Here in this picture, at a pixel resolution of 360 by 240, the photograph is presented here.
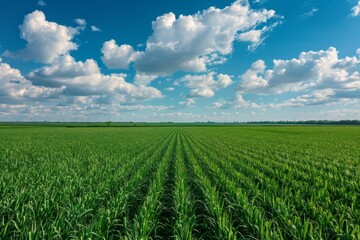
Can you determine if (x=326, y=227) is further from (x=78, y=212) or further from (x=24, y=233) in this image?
(x=24, y=233)

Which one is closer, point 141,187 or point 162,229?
point 162,229

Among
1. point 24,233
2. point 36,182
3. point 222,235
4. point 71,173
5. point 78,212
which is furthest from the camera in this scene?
point 71,173

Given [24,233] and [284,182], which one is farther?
[284,182]

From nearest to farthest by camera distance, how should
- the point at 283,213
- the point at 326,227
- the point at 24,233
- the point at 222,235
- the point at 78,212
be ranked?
the point at 24,233 < the point at 222,235 < the point at 326,227 < the point at 78,212 < the point at 283,213

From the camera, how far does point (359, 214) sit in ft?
19.6

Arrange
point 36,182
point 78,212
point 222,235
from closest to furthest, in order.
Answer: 1. point 222,235
2. point 78,212
3. point 36,182

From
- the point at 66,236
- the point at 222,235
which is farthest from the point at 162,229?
the point at 66,236

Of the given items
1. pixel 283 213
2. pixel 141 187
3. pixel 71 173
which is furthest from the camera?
pixel 71 173

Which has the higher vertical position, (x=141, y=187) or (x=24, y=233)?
(x=24, y=233)

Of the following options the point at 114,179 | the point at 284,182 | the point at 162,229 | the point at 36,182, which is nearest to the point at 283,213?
the point at 162,229

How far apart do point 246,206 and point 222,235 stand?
1494 millimetres

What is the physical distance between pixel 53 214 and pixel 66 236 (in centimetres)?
183

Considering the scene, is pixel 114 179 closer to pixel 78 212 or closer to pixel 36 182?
pixel 36 182

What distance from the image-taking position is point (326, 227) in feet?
17.1
